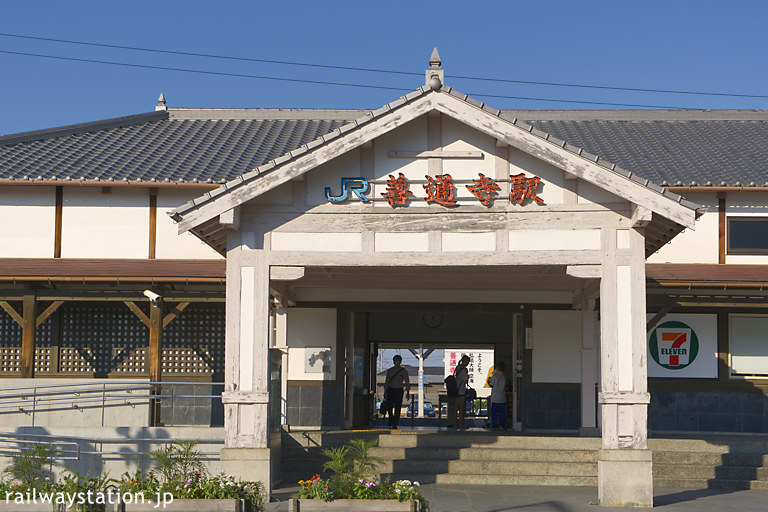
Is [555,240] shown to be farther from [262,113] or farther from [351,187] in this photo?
[262,113]

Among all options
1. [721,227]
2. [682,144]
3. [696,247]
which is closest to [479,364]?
[682,144]

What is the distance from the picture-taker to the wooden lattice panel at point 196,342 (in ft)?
63.8

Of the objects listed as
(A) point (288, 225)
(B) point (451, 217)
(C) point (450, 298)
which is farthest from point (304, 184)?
(C) point (450, 298)

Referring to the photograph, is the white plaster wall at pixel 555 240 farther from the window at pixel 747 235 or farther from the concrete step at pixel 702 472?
the window at pixel 747 235

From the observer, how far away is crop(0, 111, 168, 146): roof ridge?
23.2m

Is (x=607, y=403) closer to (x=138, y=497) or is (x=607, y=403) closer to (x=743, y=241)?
(x=138, y=497)

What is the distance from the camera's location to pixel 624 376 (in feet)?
43.3

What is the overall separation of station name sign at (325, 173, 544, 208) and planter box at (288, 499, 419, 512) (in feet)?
15.1

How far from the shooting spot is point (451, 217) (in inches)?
538

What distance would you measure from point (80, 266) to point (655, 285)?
1119 centimetres

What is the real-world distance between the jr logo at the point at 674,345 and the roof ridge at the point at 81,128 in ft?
49.4

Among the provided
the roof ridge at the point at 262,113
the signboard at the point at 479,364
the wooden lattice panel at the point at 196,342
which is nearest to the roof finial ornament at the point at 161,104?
the roof ridge at the point at 262,113

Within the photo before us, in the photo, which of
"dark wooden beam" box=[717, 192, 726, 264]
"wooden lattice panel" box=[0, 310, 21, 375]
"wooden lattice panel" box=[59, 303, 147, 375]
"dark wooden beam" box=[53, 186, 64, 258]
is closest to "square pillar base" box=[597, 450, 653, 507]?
"dark wooden beam" box=[717, 192, 726, 264]

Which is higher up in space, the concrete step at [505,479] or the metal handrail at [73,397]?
the metal handrail at [73,397]
